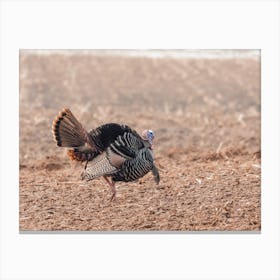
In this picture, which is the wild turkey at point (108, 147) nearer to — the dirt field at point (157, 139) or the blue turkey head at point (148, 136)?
the blue turkey head at point (148, 136)

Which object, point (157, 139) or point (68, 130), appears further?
point (157, 139)

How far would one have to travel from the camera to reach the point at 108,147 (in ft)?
23.1

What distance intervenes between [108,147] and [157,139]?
197 centimetres

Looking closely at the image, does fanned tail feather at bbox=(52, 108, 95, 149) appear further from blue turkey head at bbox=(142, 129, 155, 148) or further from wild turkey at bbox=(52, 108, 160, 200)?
blue turkey head at bbox=(142, 129, 155, 148)

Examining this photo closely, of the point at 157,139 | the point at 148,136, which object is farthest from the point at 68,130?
the point at 157,139

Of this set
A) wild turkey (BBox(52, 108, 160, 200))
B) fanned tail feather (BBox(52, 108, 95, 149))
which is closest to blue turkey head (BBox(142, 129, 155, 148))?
wild turkey (BBox(52, 108, 160, 200))

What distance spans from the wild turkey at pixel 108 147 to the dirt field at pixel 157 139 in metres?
0.41

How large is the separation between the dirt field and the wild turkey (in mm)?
408

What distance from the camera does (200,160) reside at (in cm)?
819

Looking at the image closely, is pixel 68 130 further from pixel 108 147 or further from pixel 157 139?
pixel 157 139
